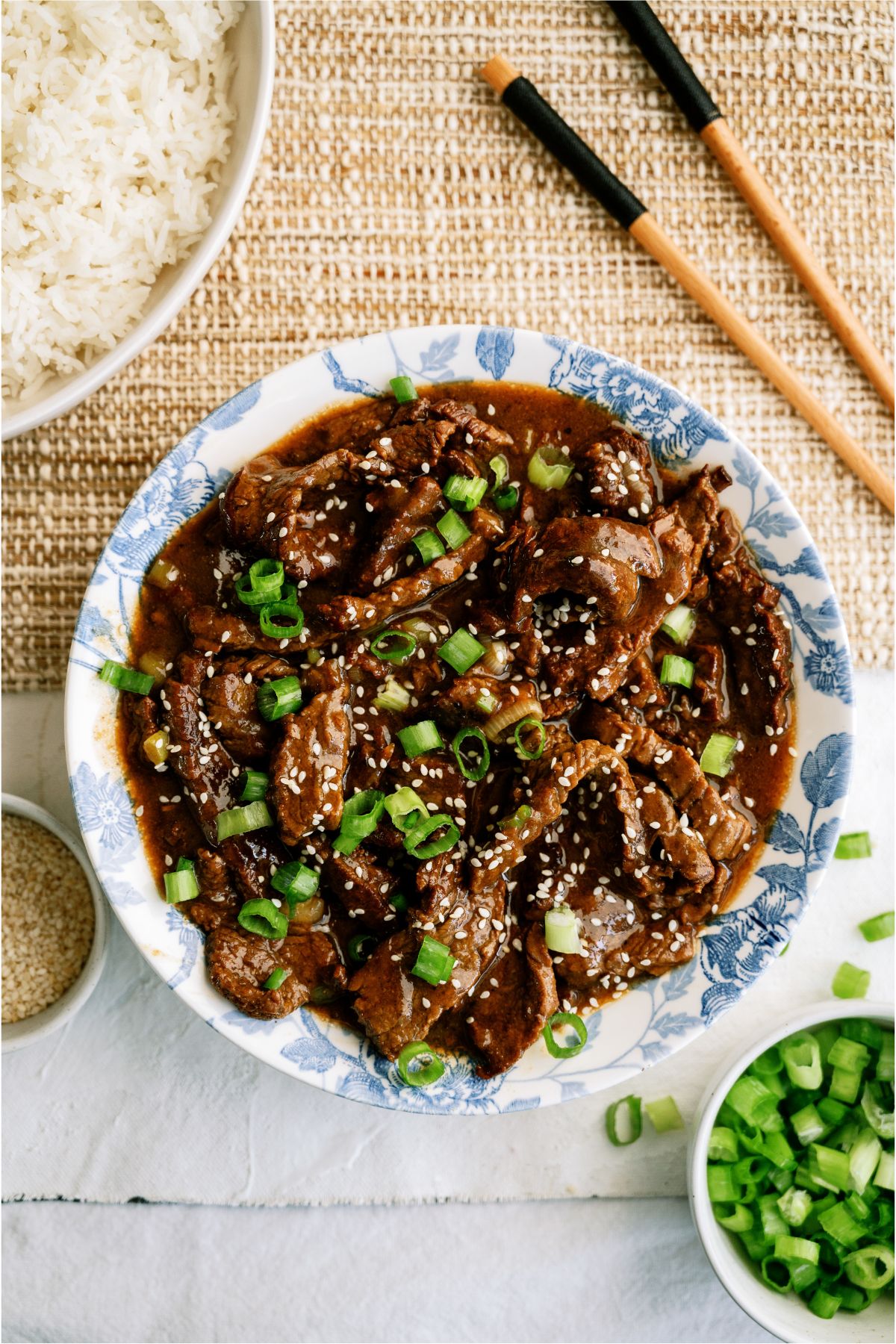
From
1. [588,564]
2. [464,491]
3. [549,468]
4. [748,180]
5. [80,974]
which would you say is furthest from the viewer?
[748,180]

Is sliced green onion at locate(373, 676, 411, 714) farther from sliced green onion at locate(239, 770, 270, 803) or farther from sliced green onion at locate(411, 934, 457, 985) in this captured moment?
sliced green onion at locate(411, 934, 457, 985)

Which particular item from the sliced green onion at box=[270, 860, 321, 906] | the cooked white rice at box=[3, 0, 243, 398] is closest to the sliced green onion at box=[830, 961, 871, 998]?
the sliced green onion at box=[270, 860, 321, 906]

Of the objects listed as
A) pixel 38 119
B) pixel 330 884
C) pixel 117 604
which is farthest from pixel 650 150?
pixel 330 884

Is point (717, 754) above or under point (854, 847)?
above

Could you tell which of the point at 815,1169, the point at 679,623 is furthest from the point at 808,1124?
the point at 679,623

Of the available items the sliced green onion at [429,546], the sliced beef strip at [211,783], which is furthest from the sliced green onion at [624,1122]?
the sliced green onion at [429,546]

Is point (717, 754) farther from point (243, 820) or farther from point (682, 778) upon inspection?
point (243, 820)

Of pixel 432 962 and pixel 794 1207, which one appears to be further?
pixel 794 1207
